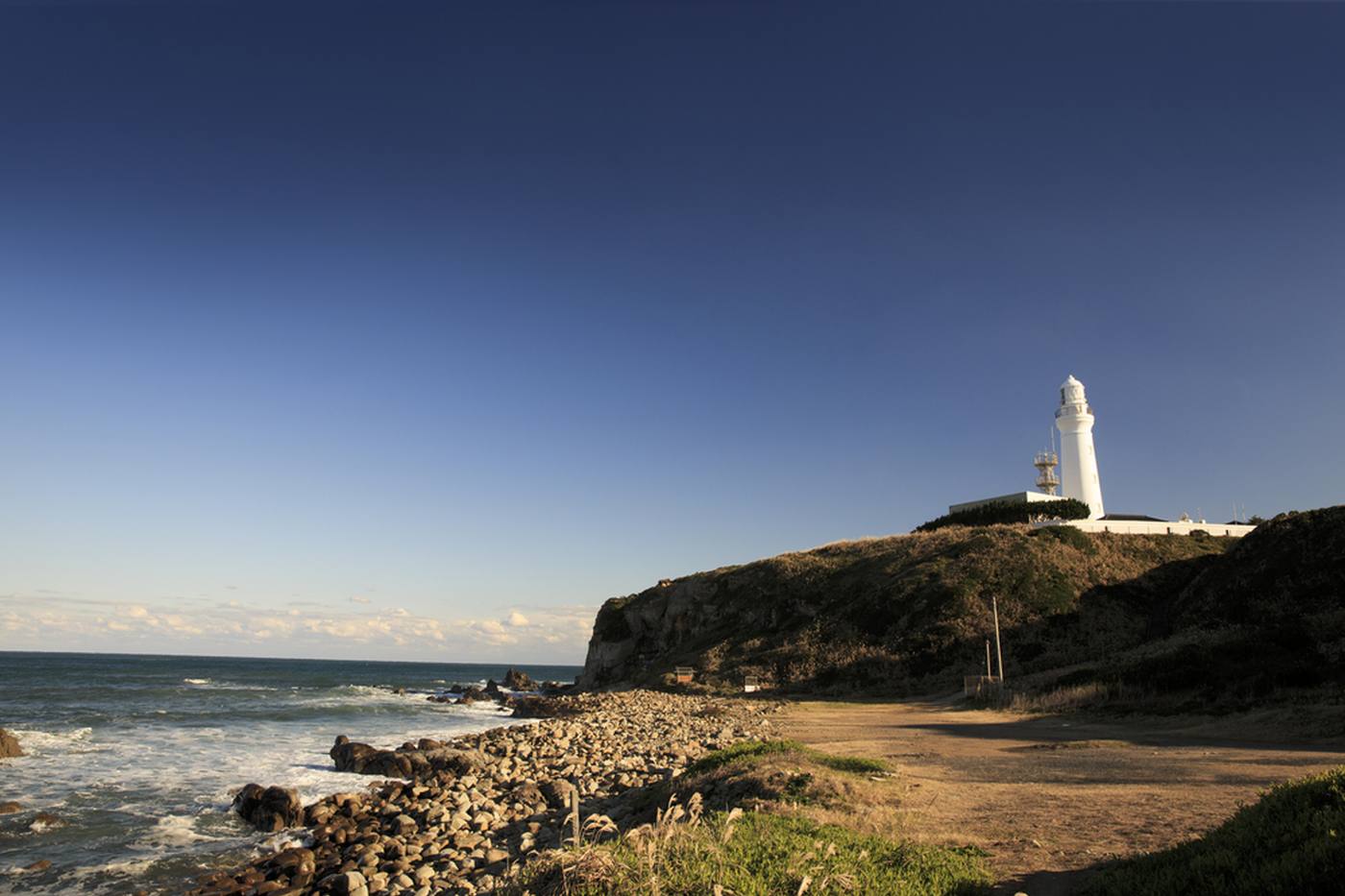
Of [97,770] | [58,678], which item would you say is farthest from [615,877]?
[58,678]

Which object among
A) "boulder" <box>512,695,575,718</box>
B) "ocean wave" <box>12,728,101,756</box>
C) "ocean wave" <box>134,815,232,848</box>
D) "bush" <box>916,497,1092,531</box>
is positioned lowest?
"boulder" <box>512,695,575,718</box>

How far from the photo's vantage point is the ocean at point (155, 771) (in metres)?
15.8

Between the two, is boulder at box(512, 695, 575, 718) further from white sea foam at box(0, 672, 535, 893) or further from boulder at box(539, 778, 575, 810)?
boulder at box(539, 778, 575, 810)

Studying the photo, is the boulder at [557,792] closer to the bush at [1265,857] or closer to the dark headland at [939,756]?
the dark headland at [939,756]

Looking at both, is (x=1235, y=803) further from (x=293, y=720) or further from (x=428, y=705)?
(x=428, y=705)

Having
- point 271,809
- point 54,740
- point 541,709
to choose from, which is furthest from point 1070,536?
point 54,740

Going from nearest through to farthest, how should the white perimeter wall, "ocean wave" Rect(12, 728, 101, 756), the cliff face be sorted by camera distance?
"ocean wave" Rect(12, 728, 101, 756) → the cliff face → the white perimeter wall

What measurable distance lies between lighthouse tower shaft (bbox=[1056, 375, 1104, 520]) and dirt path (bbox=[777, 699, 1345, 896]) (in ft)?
165

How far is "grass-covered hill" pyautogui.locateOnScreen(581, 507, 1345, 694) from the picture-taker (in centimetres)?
3475

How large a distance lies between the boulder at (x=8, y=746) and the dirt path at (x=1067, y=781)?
29178 millimetres

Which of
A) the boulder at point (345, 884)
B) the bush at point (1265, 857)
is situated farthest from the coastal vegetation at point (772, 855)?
the boulder at point (345, 884)

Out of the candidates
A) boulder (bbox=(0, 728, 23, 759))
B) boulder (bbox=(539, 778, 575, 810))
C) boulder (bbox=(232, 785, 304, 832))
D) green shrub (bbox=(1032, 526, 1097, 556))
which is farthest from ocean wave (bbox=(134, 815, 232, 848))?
green shrub (bbox=(1032, 526, 1097, 556))

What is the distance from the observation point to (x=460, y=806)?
55.4ft

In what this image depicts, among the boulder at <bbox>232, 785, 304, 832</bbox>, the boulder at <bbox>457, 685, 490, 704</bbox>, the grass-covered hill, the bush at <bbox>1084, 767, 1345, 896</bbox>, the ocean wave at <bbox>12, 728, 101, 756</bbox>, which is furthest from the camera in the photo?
the boulder at <bbox>457, 685, 490, 704</bbox>
